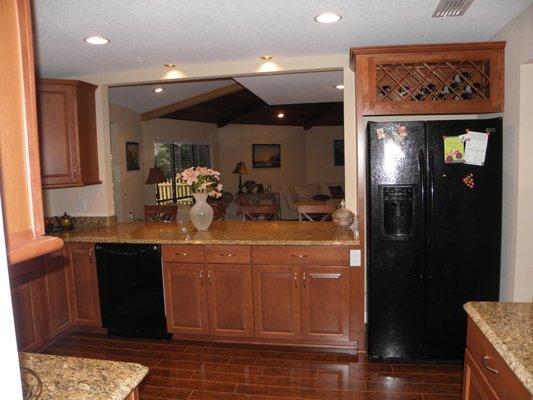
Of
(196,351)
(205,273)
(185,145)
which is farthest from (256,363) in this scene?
(185,145)

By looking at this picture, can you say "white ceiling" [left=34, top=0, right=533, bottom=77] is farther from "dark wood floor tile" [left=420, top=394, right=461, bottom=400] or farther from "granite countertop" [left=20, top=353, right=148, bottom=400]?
"dark wood floor tile" [left=420, top=394, right=461, bottom=400]

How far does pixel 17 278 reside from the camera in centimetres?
309

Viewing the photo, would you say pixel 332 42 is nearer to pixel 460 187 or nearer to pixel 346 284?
pixel 460 187

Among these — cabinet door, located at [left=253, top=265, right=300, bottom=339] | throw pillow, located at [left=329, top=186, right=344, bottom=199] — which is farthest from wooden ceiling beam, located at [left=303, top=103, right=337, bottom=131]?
cabinet door, located at [left=253, top=265, right=300, bottom=339]

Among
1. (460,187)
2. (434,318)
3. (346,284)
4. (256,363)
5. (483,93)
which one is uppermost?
(483,93)

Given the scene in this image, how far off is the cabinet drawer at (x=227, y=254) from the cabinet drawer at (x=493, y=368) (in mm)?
1826

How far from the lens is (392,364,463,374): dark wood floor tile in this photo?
2.93m

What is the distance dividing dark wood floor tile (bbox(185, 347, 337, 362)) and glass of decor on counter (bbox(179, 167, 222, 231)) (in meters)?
1.04

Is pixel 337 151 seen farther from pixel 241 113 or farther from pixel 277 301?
pixel 277 301

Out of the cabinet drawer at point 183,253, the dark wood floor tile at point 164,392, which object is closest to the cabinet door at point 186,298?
the cabinet drawer at point 183,253

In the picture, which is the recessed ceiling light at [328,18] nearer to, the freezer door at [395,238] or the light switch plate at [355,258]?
the freezer door at [395,238]

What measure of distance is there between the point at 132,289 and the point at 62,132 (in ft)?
5.07

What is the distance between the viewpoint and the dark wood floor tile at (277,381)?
110 inches

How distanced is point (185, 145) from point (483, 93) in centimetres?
718
